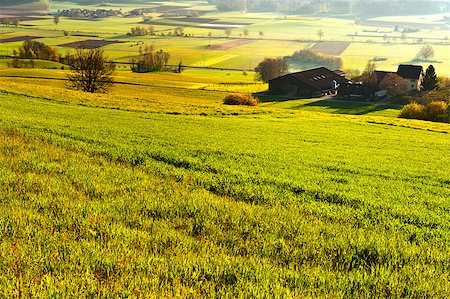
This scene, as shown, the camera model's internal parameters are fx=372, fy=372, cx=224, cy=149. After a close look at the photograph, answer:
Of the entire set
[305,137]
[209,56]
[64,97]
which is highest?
[209,56]

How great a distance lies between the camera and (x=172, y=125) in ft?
97.1

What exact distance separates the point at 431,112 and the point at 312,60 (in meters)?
118

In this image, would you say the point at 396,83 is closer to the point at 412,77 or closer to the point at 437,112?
the point at 412,77

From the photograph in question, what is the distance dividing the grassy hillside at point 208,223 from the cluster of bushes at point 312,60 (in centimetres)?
15738

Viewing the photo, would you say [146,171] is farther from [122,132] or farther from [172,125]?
[172,125]

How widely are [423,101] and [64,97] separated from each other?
69146 millimetres

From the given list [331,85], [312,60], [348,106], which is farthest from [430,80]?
[312,60]

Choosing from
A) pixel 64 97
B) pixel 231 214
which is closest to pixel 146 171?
pixel 231 214

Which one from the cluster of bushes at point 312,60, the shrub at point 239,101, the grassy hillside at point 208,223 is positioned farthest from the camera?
the cluster of bushes at point 312,60

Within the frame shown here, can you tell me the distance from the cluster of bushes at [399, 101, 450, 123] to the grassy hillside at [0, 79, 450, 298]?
48.5m

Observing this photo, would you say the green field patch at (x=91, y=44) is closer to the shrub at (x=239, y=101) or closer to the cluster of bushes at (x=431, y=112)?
the shrub at (x=239, y=101)

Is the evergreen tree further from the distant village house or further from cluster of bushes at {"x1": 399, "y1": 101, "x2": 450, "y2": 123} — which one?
cluster of bushes at {"x1": 399, "y1": 101, "x2": 450, "y2": 123}

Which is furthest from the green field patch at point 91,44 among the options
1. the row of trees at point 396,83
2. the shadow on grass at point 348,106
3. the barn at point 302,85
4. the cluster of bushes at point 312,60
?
the row of trees at point 396,83

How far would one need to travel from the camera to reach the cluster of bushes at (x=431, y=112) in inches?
2366
